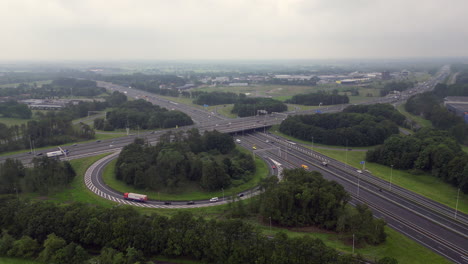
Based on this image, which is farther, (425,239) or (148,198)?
(148,198)

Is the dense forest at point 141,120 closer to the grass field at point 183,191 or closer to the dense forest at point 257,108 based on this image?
the dense forest at point 257,108

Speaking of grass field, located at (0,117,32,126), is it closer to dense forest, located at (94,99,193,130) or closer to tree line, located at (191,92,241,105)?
dense forest, located at (94,99,193,130)

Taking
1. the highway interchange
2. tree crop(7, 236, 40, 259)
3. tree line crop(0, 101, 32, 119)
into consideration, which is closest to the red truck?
the highway interchange

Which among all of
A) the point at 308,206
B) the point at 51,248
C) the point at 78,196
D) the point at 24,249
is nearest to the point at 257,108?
the point at 308,206

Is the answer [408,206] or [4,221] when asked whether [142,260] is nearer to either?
[4,221]

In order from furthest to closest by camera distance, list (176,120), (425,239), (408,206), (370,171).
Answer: (176,120) < (370,171) < (408,206) < (425,239)

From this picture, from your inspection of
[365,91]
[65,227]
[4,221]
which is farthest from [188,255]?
[365,91]

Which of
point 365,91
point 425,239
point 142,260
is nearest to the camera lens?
point 142,260
